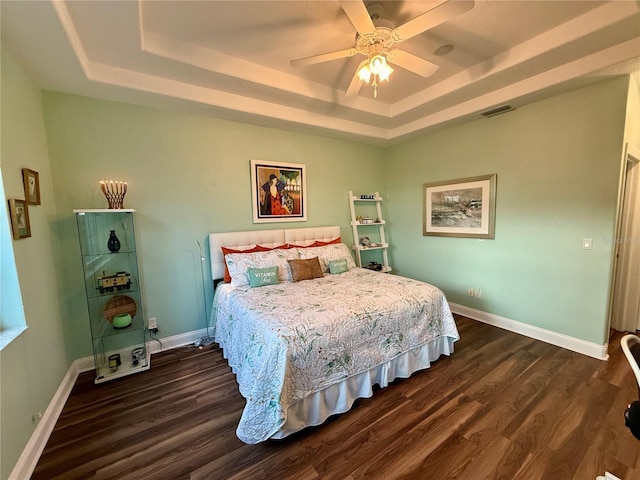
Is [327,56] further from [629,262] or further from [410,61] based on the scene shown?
[629,262]

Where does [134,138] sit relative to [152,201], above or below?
above

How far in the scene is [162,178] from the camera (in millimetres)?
2830

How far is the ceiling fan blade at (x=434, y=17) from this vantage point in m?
1.36

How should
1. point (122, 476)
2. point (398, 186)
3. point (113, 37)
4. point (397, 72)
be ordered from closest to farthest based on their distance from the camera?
point (122, 476), point (113, 37), point (397, 72), point (398, 186)

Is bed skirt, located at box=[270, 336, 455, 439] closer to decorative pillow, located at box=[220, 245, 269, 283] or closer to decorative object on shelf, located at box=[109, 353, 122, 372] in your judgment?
decorative pillow, located at box=[220, 245, 269, 283]

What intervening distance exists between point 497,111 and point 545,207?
1202mm

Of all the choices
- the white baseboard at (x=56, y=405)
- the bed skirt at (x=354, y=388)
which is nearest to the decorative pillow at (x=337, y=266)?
the bed skirt at (x=354, y=388)

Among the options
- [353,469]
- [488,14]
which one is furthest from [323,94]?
[353,469]

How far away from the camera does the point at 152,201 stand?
280 centimetres

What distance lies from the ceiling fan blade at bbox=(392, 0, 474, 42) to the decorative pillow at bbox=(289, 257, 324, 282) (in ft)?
7.17

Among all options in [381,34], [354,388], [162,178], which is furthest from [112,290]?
[381,34]

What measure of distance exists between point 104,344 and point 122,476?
1553 mm

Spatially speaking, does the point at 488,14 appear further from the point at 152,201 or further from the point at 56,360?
the point at 56,360

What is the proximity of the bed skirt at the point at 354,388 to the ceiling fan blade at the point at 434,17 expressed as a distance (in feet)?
7.79
